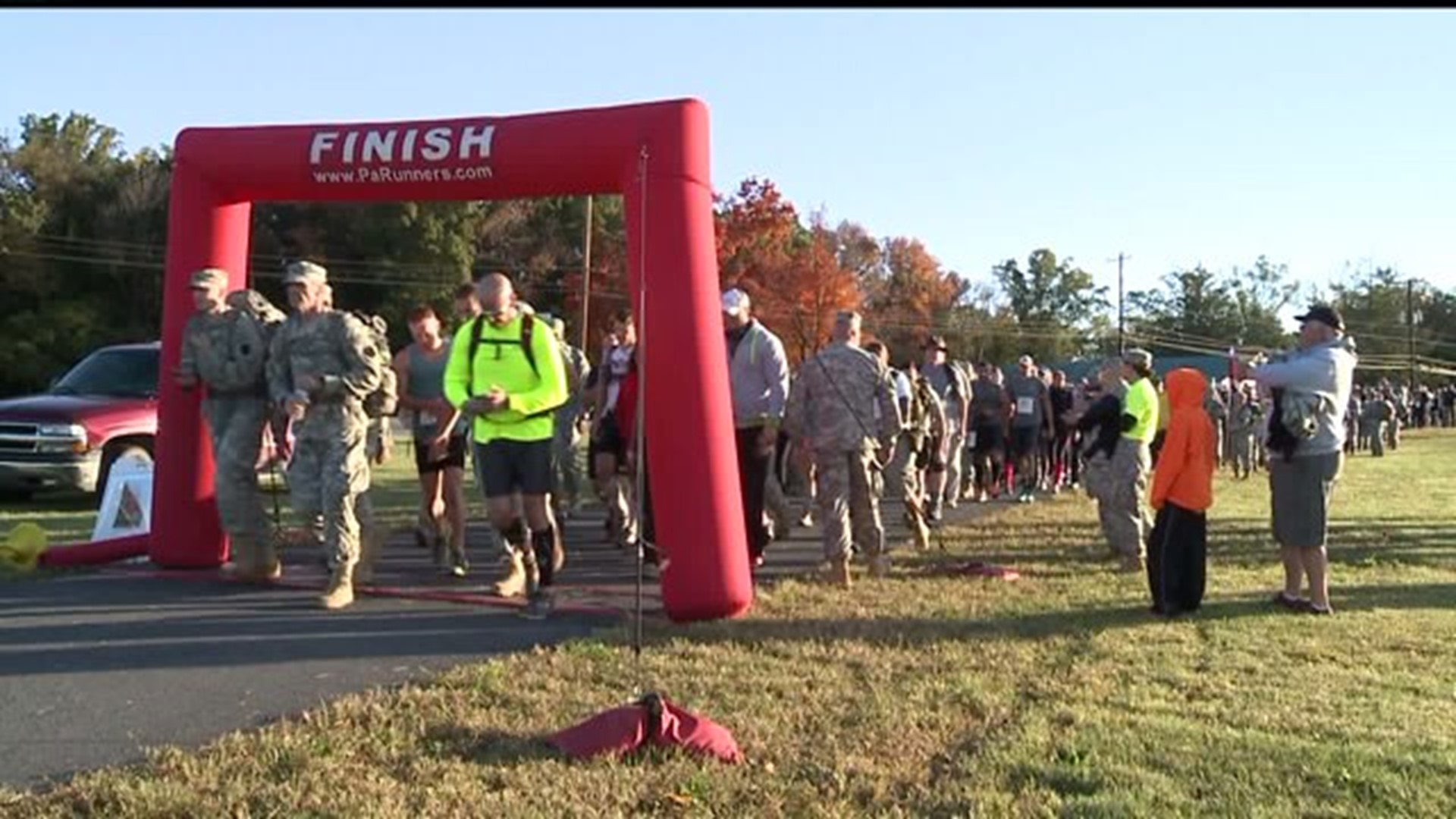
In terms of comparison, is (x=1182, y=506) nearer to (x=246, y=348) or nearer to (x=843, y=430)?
(x=843, y=430)

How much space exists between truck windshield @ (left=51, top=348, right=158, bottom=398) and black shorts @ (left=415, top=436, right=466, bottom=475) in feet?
19.8

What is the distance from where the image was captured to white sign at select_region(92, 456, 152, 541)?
9.09 meters

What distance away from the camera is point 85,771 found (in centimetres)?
409

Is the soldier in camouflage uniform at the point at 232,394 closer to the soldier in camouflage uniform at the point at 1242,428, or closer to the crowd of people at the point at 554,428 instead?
the crowd of people at the point at 554,428

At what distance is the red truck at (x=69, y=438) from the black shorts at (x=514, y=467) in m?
6.30

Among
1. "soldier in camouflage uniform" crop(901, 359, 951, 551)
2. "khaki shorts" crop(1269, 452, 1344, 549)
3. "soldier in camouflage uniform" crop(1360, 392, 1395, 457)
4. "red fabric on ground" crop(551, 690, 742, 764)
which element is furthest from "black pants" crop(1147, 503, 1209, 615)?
"soldier in camouflage uniform" crop(1360, 392, 1395, 457)

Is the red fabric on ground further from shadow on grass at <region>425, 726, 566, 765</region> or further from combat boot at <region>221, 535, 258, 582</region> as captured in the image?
combat boot at <region>221, 535, 258, 582</region>

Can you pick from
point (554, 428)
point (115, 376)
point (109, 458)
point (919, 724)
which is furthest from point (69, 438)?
point (919, 724)

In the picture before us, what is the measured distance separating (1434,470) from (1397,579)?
17328 millimetres

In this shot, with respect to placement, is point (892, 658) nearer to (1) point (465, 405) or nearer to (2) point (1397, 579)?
→ (1) point (465, 405)

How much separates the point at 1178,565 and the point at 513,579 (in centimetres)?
401

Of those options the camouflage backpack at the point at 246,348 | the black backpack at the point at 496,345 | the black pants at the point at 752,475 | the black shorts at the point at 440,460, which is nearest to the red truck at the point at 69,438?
the black shorts at the point at 440,460

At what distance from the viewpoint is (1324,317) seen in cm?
758

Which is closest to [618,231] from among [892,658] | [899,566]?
[899,566]
